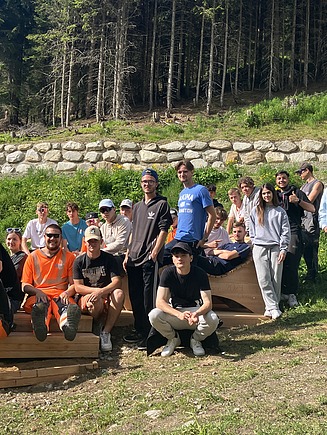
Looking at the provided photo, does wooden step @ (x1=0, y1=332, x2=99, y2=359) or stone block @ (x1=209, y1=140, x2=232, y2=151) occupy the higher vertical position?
stone block @ (x1=209, y1=140, x2=232, y2=151)

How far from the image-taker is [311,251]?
22.2 ft

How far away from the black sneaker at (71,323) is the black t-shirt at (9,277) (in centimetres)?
71

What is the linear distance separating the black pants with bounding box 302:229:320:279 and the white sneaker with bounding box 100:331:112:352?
10.5 feet

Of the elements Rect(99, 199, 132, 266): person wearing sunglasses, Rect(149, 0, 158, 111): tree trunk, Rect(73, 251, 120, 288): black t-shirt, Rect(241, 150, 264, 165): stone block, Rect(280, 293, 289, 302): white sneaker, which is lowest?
Rect(280, 293, 289, 302): white sneaker

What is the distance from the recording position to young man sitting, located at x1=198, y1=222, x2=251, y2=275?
5.79 meters

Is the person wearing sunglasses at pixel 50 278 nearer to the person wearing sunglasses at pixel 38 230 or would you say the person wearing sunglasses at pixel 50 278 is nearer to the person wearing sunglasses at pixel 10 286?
the person wearing sunglasses at pixel 10 286

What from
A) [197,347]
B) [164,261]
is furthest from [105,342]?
[164,261]

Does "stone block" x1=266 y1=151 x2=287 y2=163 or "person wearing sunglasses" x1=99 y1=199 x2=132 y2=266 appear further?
"stone block" x1=266 y1=151 x2=287 y2=163

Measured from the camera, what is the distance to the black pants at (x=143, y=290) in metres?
5.04

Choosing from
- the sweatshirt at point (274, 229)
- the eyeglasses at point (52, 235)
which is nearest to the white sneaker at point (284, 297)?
the sweatshirt at point (274, 229)

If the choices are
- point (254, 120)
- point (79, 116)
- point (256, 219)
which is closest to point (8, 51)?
point (79, 116)

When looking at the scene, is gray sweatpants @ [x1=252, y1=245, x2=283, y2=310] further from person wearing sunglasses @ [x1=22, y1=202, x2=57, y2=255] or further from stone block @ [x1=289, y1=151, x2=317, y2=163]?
stone block @ [x1=289, y1=151, x2=317, y2=163]

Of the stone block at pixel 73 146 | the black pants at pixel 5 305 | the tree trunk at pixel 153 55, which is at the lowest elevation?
the black pants at pixel 5 305

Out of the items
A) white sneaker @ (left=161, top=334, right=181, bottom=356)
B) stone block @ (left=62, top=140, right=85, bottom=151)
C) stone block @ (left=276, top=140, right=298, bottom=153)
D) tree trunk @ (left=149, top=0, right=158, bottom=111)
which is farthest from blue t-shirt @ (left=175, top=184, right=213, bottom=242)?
tree trunk @ (left=149, top=0, right=158, bottom=111)
